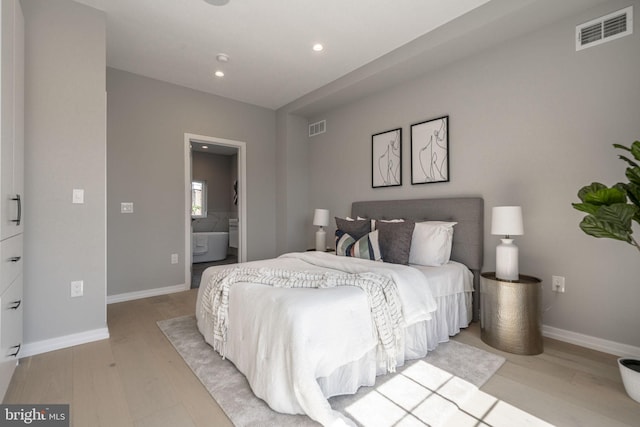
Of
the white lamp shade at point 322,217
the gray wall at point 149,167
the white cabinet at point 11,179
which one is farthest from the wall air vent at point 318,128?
the white cabinet at point 11,179

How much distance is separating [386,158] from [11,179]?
3341mm

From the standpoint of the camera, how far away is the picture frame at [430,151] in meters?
3.08

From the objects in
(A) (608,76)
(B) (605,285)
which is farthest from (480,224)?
(A) (608,76)

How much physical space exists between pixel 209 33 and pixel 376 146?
2.22m

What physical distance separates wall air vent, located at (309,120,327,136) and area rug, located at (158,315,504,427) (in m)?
3.46

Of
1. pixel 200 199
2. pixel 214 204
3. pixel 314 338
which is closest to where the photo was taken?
pixel 314 338

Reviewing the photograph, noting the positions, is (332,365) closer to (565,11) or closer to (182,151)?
(565,11)

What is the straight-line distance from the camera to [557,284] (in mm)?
2385

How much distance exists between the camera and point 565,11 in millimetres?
2258

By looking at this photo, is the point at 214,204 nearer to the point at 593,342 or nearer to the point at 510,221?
the point at 510,221

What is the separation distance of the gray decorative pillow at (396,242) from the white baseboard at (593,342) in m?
1.29

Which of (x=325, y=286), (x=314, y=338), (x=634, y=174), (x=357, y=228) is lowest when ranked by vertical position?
(x=314, y=338)

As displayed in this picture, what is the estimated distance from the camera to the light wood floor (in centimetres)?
150

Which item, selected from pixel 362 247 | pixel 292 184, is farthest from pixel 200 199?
pixel 362 247
